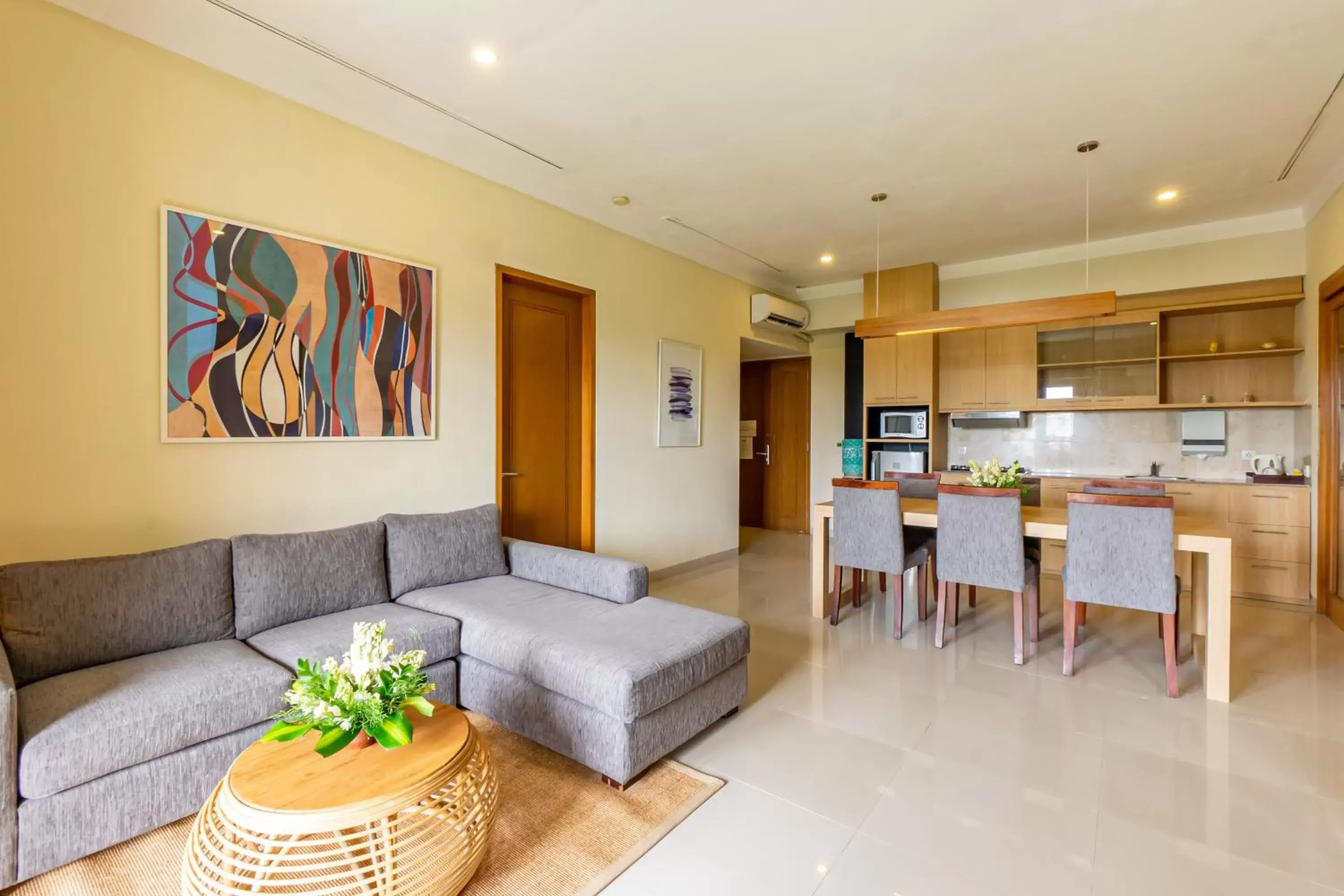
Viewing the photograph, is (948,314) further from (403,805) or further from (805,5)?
(403,805)

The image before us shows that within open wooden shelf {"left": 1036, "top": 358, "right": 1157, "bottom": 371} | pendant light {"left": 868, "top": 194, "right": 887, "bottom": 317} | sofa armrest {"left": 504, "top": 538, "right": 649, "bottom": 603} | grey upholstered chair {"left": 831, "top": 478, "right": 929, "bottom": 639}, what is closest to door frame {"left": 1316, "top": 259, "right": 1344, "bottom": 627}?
open wooden shelf {"left": 1036, "top": 358, "right": 1157, "bottom": 371}

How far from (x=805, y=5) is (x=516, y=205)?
7.22ft

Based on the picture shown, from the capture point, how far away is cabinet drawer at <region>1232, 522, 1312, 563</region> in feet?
14.1

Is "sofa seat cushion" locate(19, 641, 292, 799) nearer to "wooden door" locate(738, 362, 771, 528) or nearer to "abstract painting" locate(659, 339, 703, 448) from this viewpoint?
"abstract painting" locate(659, 339, 703, 448)

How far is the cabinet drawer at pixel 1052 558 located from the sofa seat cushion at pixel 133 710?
5658mm

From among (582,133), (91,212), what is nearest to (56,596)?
(91,212)

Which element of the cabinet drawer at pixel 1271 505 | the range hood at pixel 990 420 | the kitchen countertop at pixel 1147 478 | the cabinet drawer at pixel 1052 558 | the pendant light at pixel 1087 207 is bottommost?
the cabinet drawer at pixel 1052 558

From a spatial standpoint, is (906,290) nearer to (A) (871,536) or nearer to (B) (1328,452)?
(A) (871,536)

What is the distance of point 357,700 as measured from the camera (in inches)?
61.4

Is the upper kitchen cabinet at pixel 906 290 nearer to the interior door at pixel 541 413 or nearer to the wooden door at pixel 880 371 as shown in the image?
the wooden door at pixel 880 371

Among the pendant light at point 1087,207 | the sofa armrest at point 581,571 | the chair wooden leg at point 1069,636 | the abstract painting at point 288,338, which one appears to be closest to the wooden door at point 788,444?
the pendant light at point 1087,207

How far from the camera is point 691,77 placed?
8.96ft

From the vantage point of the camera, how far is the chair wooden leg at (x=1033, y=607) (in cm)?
350

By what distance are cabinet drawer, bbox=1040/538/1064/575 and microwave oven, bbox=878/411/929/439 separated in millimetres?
1391
